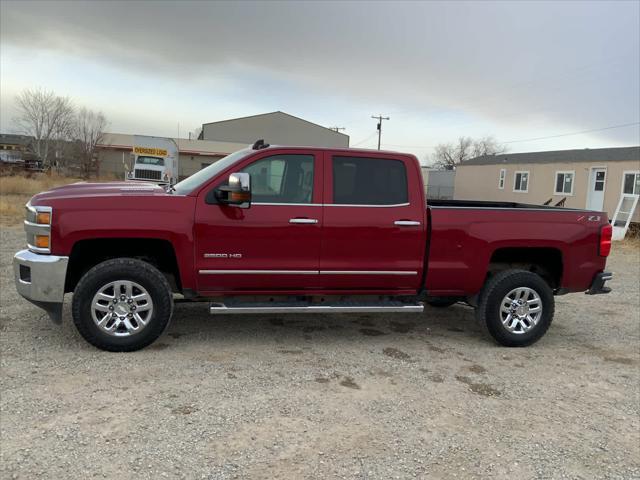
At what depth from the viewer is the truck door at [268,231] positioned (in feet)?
15.4

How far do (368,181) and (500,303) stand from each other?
188 centimetres

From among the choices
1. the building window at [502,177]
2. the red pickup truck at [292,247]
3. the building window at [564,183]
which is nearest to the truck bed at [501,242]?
the red pickup truck at [292,247]

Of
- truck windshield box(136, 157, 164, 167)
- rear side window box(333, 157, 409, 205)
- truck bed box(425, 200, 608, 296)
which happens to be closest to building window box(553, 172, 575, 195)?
truck windshield box(136, 157, 164, 167)

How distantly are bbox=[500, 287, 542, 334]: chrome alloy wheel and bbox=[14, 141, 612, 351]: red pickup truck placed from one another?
15 mm

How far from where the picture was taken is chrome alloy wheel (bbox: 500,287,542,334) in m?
5.37

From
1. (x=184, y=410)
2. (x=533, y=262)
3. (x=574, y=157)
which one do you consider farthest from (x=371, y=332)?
(x=574, y=157)

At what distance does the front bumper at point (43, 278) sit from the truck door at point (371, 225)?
235 cm

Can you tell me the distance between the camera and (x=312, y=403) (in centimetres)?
380

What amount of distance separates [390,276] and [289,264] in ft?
3.35

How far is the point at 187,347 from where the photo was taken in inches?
192

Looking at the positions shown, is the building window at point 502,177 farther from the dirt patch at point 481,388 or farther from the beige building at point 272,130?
the dirt patch at point 481,388

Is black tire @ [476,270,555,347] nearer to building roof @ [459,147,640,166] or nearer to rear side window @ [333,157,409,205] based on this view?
rear side window @ [333,157,409,205]

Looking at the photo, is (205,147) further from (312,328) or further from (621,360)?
(621,360)

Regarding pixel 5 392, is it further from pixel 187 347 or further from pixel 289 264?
pixel 289 264
